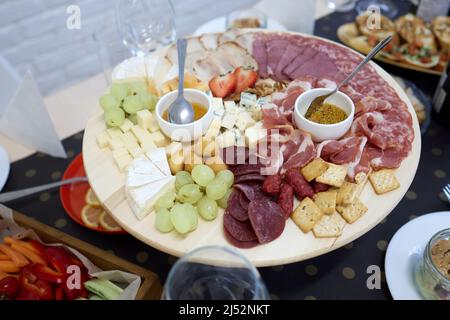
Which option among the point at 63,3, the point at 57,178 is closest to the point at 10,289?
the point at 57,178

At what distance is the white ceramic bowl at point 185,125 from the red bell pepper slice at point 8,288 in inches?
20.7

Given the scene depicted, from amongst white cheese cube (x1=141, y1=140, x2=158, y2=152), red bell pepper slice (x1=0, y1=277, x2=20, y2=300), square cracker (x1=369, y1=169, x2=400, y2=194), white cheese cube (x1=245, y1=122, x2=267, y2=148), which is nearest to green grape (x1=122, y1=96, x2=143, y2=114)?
white cheese cube (x1=141, y1=140, x2=158, y2=152)

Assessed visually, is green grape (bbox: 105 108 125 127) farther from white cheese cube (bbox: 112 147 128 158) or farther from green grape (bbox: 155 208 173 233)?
green grape (bbox: 155 208 173 233)

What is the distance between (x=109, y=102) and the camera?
3.80 feet

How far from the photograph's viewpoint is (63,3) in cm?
168

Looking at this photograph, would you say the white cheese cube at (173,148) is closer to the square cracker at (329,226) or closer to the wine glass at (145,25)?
the square cracker at (329,226)

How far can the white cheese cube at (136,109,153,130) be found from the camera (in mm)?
1126

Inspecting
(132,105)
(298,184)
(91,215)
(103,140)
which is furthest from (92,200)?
(298,184)

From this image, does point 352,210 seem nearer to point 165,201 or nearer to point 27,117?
point 165,201

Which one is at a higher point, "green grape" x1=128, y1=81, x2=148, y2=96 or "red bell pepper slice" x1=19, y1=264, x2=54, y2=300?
"green grape" x1=128, y1=81, x2=148, y2=96

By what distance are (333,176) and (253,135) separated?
0.23 metres

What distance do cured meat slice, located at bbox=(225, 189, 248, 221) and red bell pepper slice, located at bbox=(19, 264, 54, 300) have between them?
0.47 metres
